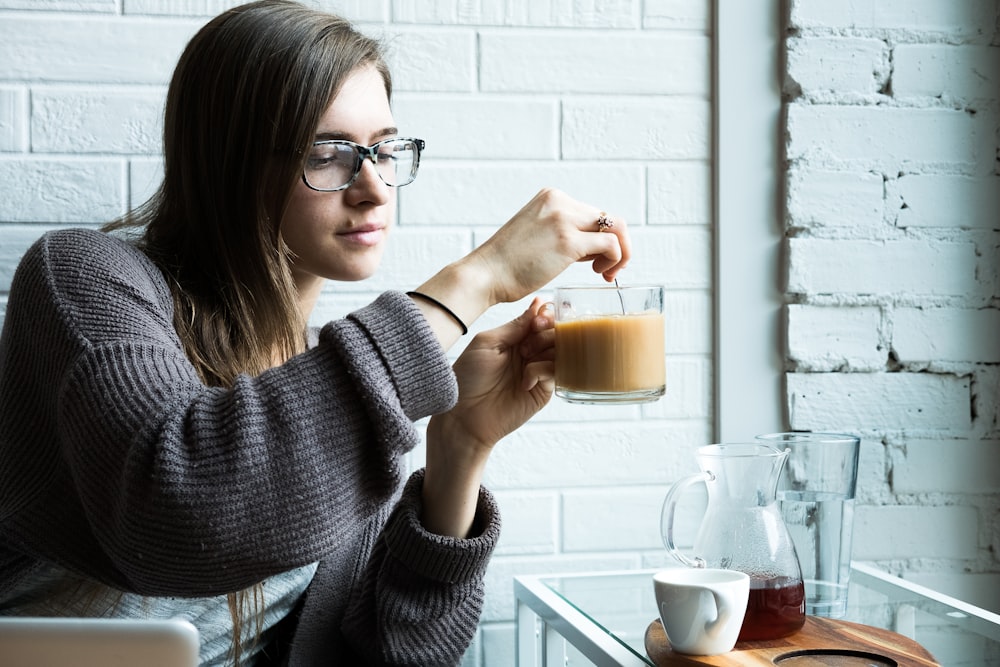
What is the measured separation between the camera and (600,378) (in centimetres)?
100

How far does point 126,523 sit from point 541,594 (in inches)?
22.6

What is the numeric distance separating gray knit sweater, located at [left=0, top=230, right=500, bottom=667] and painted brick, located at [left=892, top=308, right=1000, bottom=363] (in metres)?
0.88

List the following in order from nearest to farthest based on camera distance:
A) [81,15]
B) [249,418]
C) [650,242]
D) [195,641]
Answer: [195,641] → [249,418] → [81,15] → [650,242]

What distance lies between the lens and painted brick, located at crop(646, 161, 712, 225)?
148 cm

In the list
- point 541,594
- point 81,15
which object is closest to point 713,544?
point 541,594

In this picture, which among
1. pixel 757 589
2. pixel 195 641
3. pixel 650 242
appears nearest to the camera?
pixel 195 641

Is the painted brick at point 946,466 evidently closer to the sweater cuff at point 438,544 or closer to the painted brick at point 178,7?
the sweater cuff at point 438,544

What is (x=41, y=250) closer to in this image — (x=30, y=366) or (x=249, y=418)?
(x=30, y=366)

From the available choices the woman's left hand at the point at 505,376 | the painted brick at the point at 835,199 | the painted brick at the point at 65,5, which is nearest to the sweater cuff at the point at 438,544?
the woman's left hand at the point at 505,376

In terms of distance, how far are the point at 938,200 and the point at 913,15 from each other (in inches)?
11.2

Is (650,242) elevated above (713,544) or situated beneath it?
elevated above

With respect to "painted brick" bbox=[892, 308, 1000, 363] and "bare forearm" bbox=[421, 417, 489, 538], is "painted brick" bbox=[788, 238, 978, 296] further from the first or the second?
"bare forearm" bbox=[421, 417, 489, 538]

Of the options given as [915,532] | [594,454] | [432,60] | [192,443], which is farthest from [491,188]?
[915,532]

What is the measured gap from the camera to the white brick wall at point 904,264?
4.87 ft
